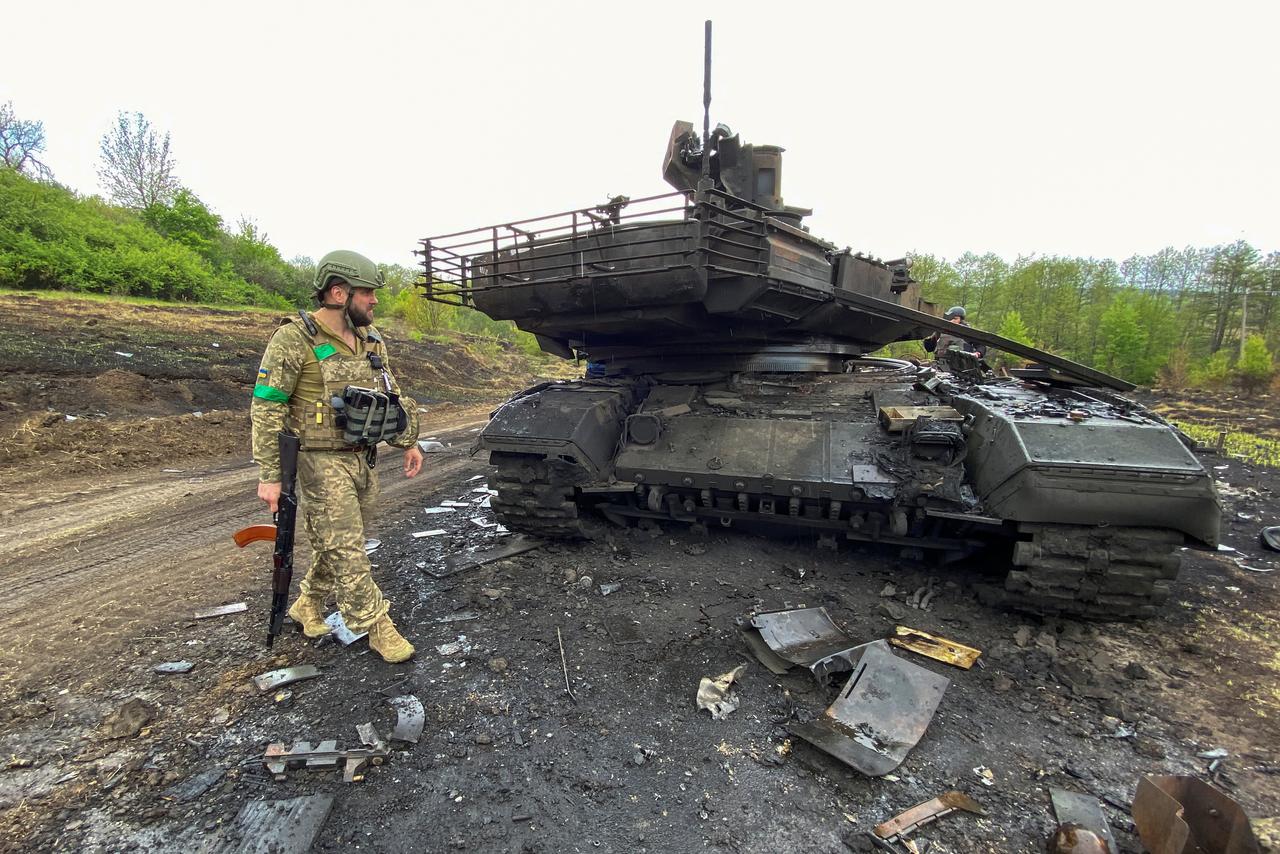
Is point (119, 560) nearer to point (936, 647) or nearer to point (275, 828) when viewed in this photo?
point (275, 828)

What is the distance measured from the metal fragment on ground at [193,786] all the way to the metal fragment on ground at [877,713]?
2.65m

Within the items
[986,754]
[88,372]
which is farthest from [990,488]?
[88,372]

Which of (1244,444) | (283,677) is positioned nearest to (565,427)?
(283,677)

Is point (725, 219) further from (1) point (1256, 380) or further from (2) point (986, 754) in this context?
(1) point (1256, 380)

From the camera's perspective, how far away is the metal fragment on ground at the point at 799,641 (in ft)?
11.1

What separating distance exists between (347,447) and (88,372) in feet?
31.6

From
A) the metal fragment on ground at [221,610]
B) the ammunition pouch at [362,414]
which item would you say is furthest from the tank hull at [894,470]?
the metal fragment on ground at [221,610]

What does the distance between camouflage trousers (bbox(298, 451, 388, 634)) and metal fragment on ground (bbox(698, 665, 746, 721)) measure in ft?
6.52

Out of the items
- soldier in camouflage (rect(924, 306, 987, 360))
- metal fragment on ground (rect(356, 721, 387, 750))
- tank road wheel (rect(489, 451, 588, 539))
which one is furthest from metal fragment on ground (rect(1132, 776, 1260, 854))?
soldier in camouflage (rect(924, 306, 987, 360))

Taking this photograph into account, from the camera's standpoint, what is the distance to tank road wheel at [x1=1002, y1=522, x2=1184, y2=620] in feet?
11.3

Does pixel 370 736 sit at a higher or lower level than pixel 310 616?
lower

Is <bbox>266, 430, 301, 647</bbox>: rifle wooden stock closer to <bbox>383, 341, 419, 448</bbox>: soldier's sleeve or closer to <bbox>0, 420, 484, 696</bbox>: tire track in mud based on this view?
<bbox>383, 341, 419, 448</bbox>: soldier's sleeve

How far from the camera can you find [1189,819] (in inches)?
85.1

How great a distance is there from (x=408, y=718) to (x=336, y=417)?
1.69 meters
